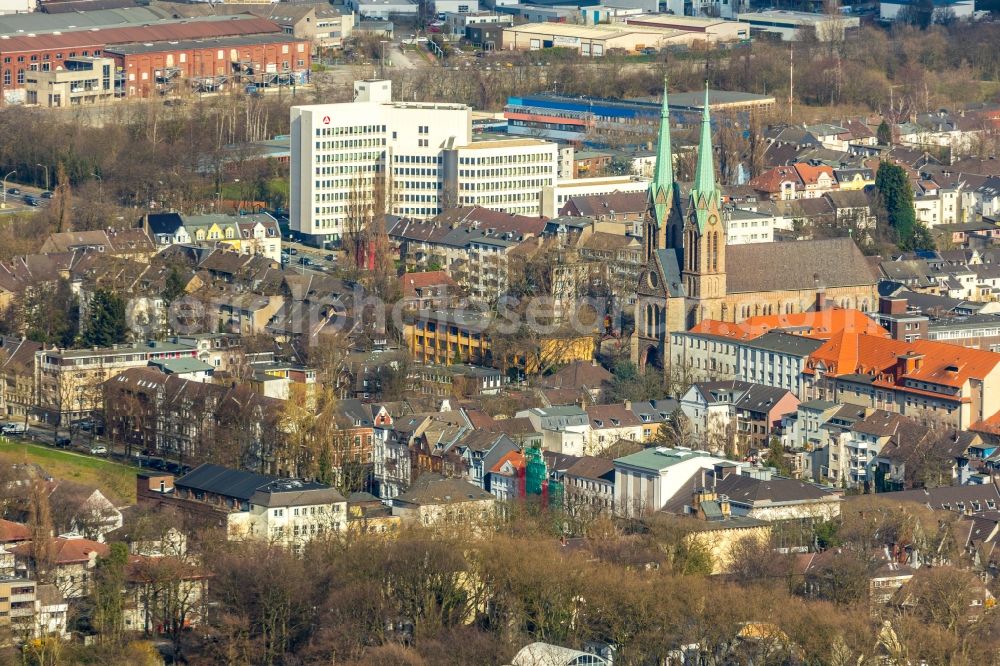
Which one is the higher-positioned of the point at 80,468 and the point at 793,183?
the point at 793,183

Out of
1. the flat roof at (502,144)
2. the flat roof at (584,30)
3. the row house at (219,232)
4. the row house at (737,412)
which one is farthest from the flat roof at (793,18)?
the row house at (737,412)

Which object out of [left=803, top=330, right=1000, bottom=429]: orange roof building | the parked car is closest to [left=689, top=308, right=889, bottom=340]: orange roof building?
[left=803, top=330, right=1000, bottom=429]: orange roof building

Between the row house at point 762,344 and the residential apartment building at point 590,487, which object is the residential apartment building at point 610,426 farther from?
the row house at point 762,344

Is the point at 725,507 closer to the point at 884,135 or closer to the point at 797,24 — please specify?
the point at 884,135

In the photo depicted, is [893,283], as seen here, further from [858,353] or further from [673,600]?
[673,600]

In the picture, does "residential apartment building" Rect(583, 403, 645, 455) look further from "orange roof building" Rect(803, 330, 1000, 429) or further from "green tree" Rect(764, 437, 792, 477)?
"orange roof building" Rect(803, 330, 1000, 429)

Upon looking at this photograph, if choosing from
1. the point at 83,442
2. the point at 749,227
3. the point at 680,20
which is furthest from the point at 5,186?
the point at 680,20
